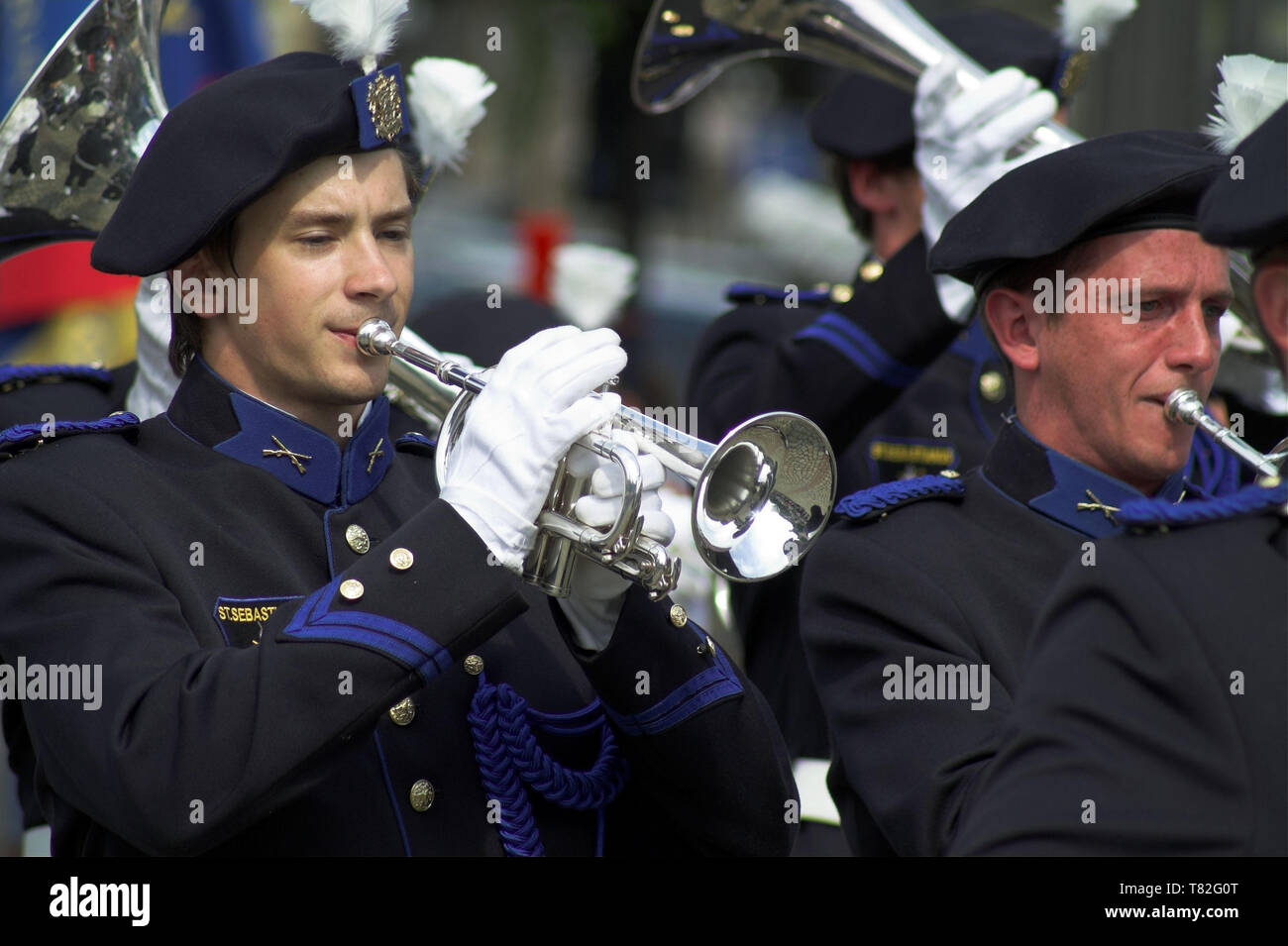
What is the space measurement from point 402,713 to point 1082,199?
4.81 feet

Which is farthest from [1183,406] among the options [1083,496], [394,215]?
[394,215]

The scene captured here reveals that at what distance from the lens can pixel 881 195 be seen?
502cm

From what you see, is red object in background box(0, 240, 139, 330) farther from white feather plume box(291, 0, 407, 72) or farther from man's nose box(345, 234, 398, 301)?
man's nose box(345, 234, 398, 301)

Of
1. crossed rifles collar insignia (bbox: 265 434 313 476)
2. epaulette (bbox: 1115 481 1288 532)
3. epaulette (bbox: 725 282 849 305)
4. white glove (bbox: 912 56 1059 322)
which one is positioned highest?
white glove (bbox: 912 56 1059 322)

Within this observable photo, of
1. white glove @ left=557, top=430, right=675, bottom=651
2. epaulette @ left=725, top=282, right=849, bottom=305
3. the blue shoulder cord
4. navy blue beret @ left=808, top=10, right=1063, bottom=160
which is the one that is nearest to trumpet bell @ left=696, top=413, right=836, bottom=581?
white glove @ left=557, top=430, right=675, bottom=651

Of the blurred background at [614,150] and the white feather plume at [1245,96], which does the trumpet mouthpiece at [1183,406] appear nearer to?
the white feather plume at [1245,96]

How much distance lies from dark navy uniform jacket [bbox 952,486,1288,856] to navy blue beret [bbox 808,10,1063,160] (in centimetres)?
278

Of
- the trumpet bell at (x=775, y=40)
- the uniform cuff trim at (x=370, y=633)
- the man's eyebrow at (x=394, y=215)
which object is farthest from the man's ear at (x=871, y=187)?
the uniform cuff trim at (x=370, y=633)

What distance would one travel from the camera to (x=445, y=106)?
4395 millimetres

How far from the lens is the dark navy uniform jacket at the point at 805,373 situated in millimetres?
4234

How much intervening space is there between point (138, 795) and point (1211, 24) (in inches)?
375

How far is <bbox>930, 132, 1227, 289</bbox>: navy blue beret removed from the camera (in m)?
3.28

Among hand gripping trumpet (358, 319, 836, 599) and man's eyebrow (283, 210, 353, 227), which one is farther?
man's eyebrow (283, 210, 353, 227)

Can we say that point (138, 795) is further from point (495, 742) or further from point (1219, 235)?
point (1219, 235)
